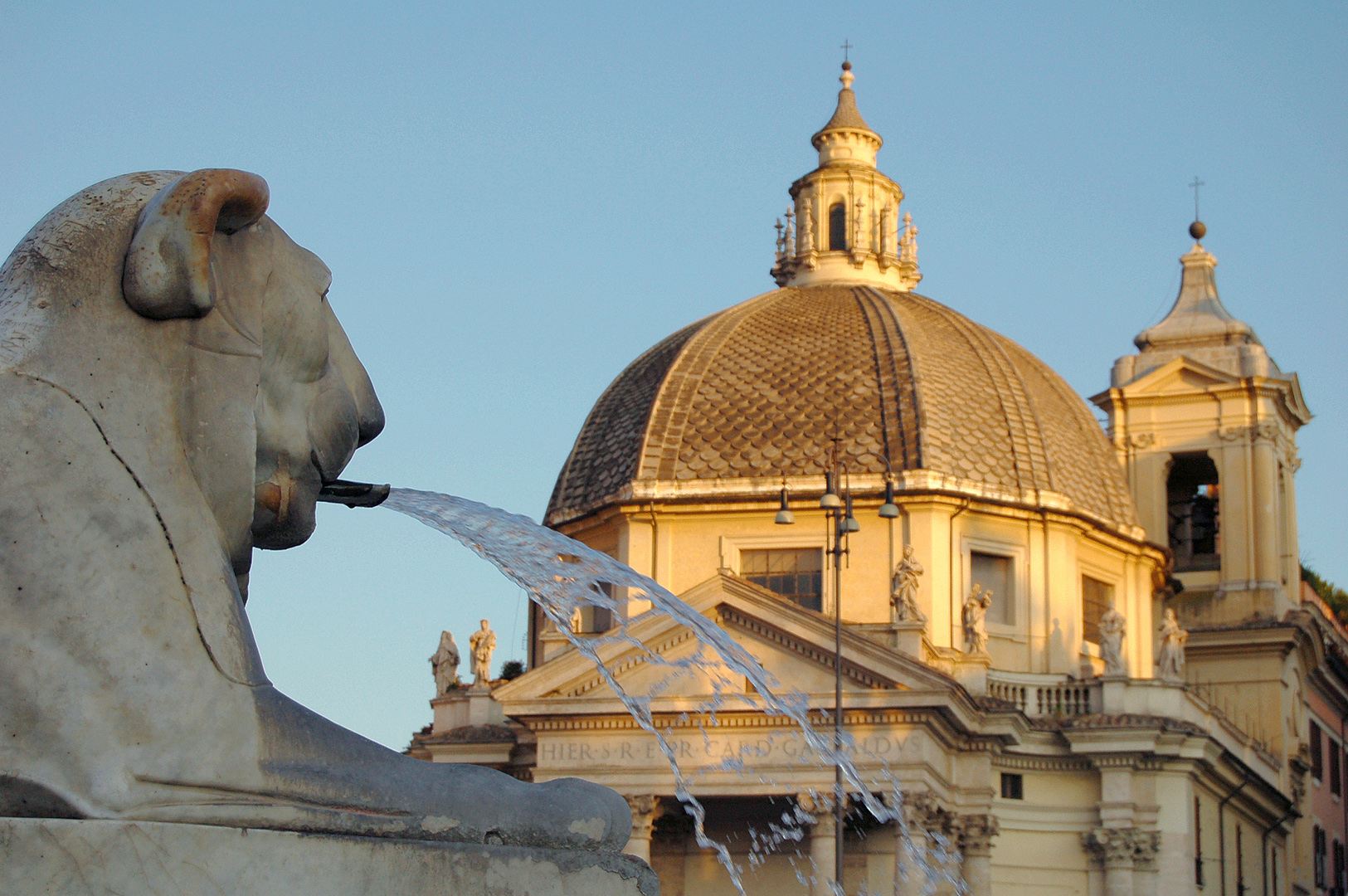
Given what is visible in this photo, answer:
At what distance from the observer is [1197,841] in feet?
135

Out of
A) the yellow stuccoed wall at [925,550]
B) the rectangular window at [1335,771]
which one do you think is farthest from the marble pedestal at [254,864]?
the rectangular window at [1335,771]

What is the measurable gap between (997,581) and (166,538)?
38.3 m

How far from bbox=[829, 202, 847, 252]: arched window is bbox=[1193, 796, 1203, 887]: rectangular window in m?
15.9

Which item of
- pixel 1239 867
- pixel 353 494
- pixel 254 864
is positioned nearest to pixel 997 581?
pixel 1239 867

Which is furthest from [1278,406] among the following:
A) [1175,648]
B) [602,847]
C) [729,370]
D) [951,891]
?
[602,847]

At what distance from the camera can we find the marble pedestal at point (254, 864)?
353cm


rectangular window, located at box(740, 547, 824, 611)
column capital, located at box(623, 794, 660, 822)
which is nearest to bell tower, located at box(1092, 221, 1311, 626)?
rectangular window, located at box(740, 547, 824, 611)

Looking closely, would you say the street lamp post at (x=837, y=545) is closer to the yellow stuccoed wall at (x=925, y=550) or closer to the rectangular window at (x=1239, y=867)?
the yellow stuccoed wall at (x=925, y=550)

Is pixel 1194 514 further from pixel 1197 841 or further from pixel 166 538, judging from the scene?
pixel 166 538

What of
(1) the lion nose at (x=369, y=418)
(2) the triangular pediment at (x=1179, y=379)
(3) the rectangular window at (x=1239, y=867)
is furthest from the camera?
(2) the triangular pediment at (x=1179, y=379)

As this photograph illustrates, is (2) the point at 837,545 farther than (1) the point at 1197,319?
No

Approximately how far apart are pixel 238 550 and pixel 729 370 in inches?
1564

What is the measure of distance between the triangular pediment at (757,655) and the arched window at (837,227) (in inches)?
620

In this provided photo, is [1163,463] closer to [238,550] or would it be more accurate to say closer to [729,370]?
[729,370]
